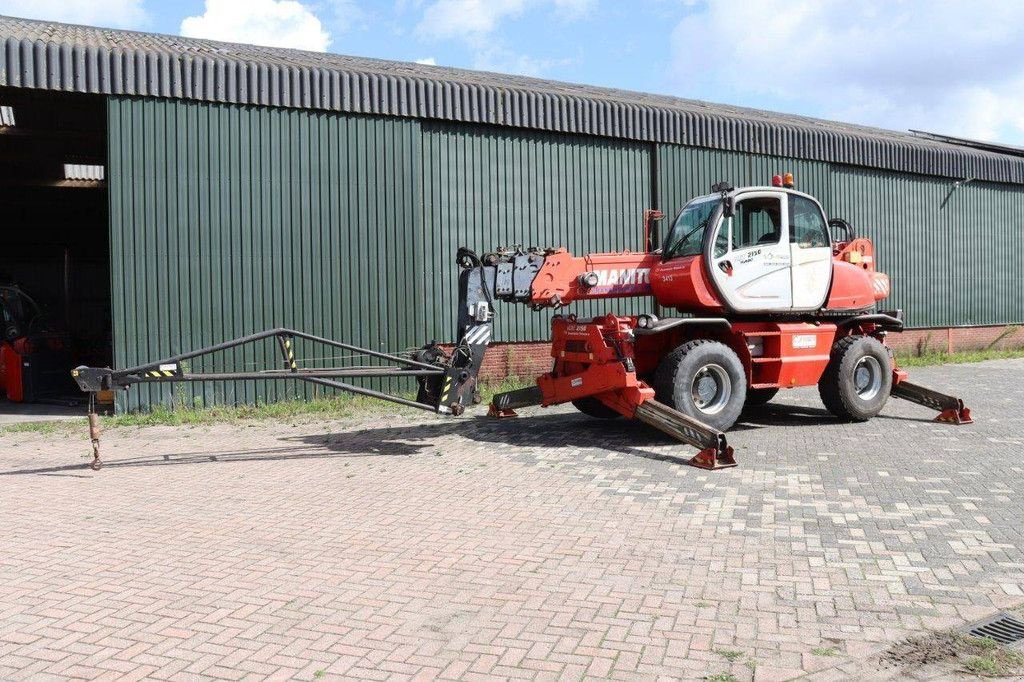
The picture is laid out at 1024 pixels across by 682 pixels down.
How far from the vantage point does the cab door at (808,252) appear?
1112 cm

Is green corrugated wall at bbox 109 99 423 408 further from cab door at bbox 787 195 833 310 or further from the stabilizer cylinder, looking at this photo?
cab door at bbox 787 195 833 310

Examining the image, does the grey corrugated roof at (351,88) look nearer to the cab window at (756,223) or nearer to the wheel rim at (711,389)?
the cab window at (756,223)

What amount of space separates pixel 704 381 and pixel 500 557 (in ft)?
17.2

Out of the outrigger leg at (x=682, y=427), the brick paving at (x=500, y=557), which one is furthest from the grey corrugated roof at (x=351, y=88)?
the outrigger leg at (x=682, y=427)

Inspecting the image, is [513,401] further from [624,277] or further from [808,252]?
[808,252]

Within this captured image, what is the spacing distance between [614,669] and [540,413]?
29.5 feet

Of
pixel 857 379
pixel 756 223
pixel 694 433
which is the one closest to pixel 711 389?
pixel 694 433

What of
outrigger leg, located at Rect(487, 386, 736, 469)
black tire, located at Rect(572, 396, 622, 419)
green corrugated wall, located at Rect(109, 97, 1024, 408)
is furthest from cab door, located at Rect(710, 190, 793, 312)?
green corrugated wall, located at Rect(109, 97, 1024, 408)

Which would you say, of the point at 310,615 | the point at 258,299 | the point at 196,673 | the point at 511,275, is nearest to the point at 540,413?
the point at 511,275

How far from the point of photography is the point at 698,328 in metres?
11.0

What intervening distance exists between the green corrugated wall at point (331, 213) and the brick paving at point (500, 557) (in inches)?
147

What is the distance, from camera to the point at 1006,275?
2347 cm

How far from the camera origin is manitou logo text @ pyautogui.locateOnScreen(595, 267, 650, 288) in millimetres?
10719

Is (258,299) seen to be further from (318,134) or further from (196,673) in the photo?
(196,673)
